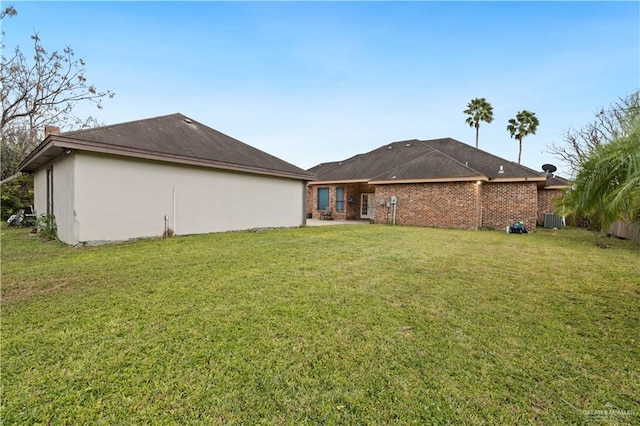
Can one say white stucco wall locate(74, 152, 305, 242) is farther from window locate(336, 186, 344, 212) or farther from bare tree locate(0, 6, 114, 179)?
bare tree locate(0, 6, 114, 179)

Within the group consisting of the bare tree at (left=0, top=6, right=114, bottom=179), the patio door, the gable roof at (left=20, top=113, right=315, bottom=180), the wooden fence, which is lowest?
the wooden fence

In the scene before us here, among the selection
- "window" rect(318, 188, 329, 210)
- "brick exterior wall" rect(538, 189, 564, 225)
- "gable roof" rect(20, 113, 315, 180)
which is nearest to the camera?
"gable roof" rect(20, 113, 315, 180)

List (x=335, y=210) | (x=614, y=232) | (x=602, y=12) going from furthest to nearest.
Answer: (x=335, y=210)
(x=614, y=232)
(x=602, y=12)

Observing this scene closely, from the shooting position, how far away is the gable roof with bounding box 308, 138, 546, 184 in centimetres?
1446

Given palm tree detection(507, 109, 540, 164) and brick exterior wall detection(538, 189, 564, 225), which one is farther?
palm tree detection(507, 109, 540, 164)

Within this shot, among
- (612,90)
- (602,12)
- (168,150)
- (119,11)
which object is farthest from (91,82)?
(612,90)

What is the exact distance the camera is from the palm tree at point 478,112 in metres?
26.8

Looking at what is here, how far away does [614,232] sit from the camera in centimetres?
1229

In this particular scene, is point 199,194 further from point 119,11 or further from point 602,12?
point 602,12

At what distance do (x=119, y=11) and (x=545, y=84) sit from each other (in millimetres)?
16834

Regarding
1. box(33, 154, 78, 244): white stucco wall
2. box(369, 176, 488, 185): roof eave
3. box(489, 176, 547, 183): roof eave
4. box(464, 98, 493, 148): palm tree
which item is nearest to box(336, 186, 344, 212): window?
box(369, 176, 488, 185): roof eave

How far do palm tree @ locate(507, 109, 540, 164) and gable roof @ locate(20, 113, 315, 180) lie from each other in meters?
22.8

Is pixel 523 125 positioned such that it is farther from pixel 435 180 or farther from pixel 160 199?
pixel 160 199

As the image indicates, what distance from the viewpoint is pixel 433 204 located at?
15.2m
